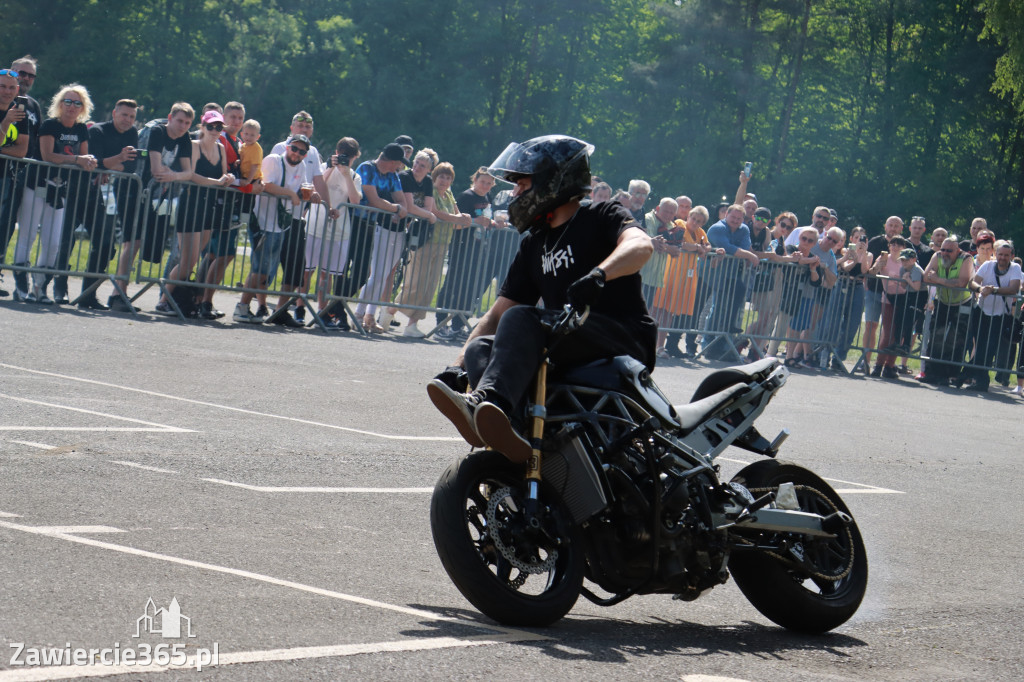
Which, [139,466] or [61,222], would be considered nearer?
[139,466]

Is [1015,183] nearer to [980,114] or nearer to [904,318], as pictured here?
[980,114]

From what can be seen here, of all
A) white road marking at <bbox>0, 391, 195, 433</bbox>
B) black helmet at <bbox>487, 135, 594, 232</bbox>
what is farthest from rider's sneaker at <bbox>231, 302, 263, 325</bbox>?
black helmet at <bbox>487, 135, 594, 232</bbox>

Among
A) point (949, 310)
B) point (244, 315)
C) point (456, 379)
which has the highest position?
point (949, 310)

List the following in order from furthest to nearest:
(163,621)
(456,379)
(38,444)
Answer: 1. (38,444)
2. (456,379)
3. (163,621)

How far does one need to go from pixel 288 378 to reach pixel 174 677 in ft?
26.4

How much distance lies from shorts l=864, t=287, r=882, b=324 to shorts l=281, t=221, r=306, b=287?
9004mm

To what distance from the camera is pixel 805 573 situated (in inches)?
233

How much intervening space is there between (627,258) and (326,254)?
11.5 metres

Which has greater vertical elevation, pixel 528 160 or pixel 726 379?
pixel 528 160

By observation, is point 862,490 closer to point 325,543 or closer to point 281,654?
point 325,543

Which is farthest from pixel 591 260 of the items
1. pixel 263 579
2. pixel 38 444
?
pixel 38 444

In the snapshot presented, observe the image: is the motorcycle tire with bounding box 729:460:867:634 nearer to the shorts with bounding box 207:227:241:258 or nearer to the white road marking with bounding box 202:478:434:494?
the white road marking with bounding box 202:478:434:494

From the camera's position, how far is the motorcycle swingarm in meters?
5.66

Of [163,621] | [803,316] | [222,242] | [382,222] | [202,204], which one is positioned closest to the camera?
[163,621]
